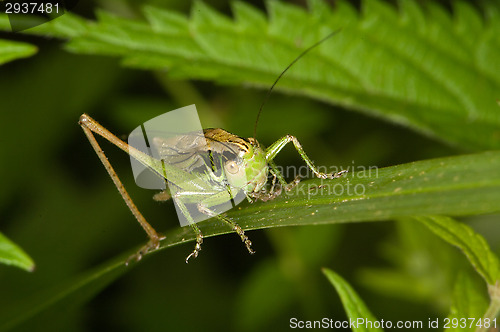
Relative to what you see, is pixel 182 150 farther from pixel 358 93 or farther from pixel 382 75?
pixel 382 75

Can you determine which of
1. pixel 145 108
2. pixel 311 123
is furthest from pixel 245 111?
pixel 145 108

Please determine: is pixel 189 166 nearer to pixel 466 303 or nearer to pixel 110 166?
pixel 110 166

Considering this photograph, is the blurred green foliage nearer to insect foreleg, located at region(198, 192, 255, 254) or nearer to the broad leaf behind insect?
the broad leaf behind insect

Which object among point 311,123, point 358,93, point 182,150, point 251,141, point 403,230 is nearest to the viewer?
point 251,141

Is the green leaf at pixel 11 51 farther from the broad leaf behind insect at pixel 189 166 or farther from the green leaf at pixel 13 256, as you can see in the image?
the broad leaf behind insect at pixel 189 166

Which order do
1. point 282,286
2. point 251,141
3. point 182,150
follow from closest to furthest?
point 251,141
point 182,150
point 282,286

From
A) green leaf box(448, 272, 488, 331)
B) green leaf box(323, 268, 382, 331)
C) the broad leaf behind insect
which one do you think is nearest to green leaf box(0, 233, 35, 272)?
the broad leaf behind insect
